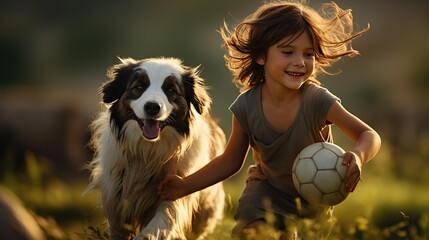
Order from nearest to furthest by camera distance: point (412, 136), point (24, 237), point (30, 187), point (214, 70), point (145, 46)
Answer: point (24, 237), point (30, 187), point (412, 136), point (214, 70), point (145, 46)

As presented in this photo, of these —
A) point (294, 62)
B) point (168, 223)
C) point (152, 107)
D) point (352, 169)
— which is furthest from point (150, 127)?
point (352, 169)

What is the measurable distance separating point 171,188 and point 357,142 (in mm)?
1381

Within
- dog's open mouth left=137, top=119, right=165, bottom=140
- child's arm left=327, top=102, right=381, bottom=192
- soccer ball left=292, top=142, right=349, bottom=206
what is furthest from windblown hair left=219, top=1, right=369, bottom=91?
soccer ball left=292, top=142, right=349, bottom=206

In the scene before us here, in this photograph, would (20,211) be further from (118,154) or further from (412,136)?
(412,136)

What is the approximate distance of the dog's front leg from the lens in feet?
18.2

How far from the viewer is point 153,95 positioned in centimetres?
562

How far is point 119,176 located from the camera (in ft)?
19.7

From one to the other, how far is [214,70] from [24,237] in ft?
64.1

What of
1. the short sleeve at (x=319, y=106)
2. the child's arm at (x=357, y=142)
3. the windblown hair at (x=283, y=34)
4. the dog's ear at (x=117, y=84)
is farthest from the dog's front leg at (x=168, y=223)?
the child's arm at (x=357, y=142)

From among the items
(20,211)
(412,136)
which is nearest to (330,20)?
(20,211)

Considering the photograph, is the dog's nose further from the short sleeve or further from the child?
the short sleeve

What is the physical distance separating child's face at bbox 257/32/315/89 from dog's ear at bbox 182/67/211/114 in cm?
71

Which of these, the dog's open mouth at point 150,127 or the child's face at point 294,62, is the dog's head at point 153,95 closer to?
the dog's open mouth at point 150,127

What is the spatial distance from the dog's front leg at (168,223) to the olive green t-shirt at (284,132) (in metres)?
0.59
